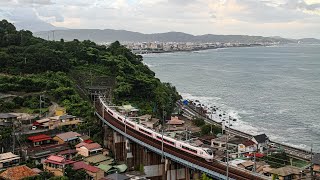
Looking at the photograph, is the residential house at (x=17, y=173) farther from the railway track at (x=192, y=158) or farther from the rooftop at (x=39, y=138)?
the railway track at (x=192, y=158)

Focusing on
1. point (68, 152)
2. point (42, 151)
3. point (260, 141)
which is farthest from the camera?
point (260, 141)

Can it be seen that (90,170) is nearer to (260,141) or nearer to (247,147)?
(247,147)

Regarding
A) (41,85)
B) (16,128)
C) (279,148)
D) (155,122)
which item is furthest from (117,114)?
(279,148)

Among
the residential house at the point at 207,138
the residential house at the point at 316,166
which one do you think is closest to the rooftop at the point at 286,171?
the residential house at the point at 316,166

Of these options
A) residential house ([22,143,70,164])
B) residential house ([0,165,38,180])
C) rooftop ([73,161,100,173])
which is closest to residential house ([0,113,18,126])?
residential house ([22,143,70,164])

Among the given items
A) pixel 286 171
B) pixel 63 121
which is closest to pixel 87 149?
pixel 63 121

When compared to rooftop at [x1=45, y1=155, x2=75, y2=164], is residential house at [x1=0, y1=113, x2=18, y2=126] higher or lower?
higher

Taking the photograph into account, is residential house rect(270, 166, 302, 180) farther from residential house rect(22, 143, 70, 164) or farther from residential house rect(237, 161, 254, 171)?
residential house rect(22, 143, 70, 164)
